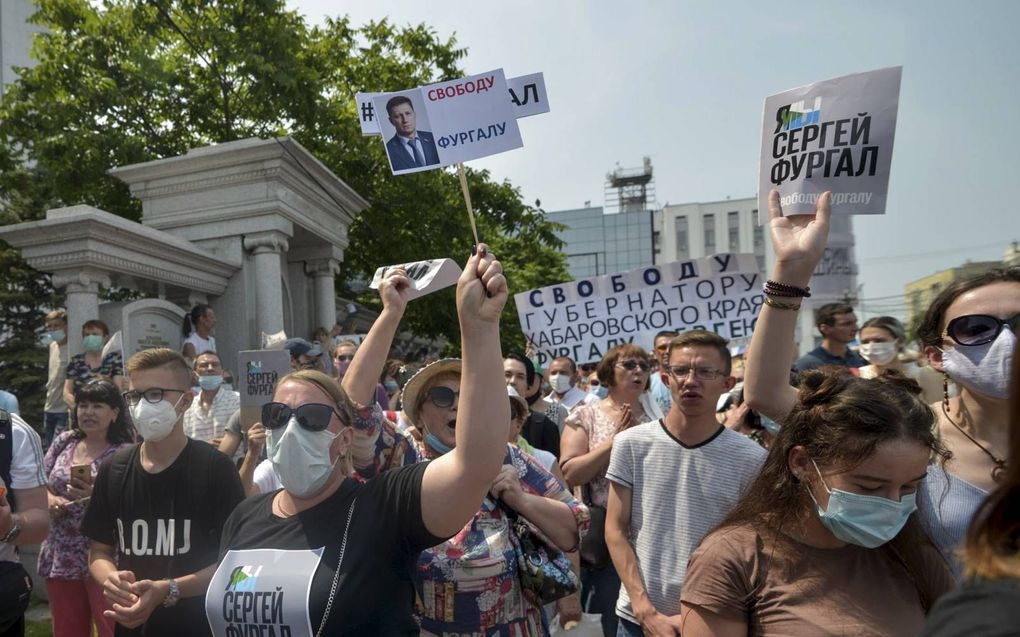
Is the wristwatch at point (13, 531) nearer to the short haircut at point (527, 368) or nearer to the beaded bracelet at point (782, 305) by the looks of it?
the beaded bracelet at point (782, 305)

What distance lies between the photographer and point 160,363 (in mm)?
3762

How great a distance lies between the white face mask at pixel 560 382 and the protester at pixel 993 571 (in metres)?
7.48

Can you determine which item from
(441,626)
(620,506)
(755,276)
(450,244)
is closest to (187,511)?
(441,626)

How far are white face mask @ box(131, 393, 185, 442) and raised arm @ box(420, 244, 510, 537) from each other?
189cm

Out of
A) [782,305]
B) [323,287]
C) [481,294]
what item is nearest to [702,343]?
[782,305]

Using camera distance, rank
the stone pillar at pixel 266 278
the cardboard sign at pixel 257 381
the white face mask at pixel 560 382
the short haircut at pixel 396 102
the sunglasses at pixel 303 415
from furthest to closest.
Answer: the stone pillar at pixel 266 278, the white face mask at pixel 560 382, the cardboard sign at pixel 257 381, the short haircut at pixel 396 102, the sunglasses at pixel 303 415

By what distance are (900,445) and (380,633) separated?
1542 mm

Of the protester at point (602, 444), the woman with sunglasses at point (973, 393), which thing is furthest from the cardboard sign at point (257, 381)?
the woman with sunglasses at point (973, 393)

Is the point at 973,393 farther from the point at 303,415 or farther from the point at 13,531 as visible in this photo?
the point at 13,531

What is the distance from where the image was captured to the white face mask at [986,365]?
2242mm

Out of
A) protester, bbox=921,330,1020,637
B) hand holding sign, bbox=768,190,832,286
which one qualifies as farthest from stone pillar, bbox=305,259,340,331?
protester, bbox=921,330,1020,637

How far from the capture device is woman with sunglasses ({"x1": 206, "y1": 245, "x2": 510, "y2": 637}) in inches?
82.7

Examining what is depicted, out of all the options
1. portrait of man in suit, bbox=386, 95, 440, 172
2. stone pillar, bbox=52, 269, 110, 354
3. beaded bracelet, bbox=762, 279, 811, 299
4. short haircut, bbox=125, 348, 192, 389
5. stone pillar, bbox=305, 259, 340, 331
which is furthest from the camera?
stone pillar, bbox=305, 259, 340, 331

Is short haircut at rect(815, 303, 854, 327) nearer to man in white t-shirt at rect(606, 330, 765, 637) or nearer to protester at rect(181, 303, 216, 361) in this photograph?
man in white t-shirt at rect(606, 330, 765, 637)
